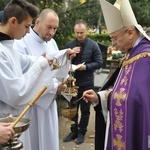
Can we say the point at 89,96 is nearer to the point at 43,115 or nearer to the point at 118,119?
the point at 118,119

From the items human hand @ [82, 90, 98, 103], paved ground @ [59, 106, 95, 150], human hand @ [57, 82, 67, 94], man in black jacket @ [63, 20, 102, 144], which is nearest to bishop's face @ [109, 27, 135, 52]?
human hand @ [82, 90, 98, 103]

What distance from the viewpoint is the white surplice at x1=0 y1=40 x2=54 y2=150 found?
2607mm

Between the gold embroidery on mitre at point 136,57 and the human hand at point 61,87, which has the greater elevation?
the gold embroidery on mitre at point 136,57

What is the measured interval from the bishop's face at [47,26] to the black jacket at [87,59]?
1.66 metres

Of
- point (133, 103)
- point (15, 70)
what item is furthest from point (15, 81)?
point (133, 103)

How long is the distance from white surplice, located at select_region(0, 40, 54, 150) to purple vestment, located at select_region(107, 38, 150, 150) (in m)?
0.70

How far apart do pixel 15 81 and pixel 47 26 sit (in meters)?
1.29

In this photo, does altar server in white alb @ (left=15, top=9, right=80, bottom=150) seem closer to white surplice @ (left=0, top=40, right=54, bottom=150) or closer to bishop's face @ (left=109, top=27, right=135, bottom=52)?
white surplice @ (left=0, top=40, right=54, bottom=150)

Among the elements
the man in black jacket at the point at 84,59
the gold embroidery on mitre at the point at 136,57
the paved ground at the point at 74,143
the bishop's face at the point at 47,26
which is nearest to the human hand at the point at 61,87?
the bishop's face at the point at 47,26

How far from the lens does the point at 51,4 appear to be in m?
6.12

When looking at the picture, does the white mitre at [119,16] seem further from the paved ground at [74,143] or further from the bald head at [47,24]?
the paved ground at [74,143]

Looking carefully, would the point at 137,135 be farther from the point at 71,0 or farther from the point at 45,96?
the point at 71,0

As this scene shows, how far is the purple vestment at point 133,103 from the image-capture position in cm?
247

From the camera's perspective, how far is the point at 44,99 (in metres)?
3.52
